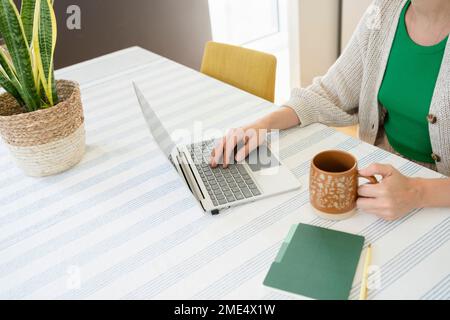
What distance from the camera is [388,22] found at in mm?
1042

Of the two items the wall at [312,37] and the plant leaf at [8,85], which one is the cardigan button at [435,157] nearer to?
the plant leaf at [8,85]

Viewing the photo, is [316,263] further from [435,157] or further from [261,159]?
[435,157]

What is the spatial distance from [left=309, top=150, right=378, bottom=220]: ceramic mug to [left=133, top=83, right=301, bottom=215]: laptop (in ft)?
0.35

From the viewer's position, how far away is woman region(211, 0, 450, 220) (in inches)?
37.2

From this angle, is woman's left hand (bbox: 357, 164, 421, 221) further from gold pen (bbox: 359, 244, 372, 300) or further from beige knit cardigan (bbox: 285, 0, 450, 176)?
beige knit cardigan (bbox: 285, 0, 450, 176)

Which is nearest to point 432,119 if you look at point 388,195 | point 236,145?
point 388,195

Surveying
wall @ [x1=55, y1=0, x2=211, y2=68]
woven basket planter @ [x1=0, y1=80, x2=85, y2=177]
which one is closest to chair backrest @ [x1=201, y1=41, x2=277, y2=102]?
woven basket planter @ [x1=0, y1=80, x2=85, y2=177]

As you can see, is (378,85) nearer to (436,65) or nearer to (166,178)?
(436,65)

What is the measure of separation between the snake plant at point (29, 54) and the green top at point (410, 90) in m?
0.79

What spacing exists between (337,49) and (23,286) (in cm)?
249

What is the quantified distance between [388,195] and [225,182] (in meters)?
0.31

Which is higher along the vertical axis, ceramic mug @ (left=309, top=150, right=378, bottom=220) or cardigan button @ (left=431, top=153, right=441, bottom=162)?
ceramic mug @ (left=309, top=150, right=378, bottom=220)

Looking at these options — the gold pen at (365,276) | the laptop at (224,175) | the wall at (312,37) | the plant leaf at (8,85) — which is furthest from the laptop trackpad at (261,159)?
the wall at (312,37)
